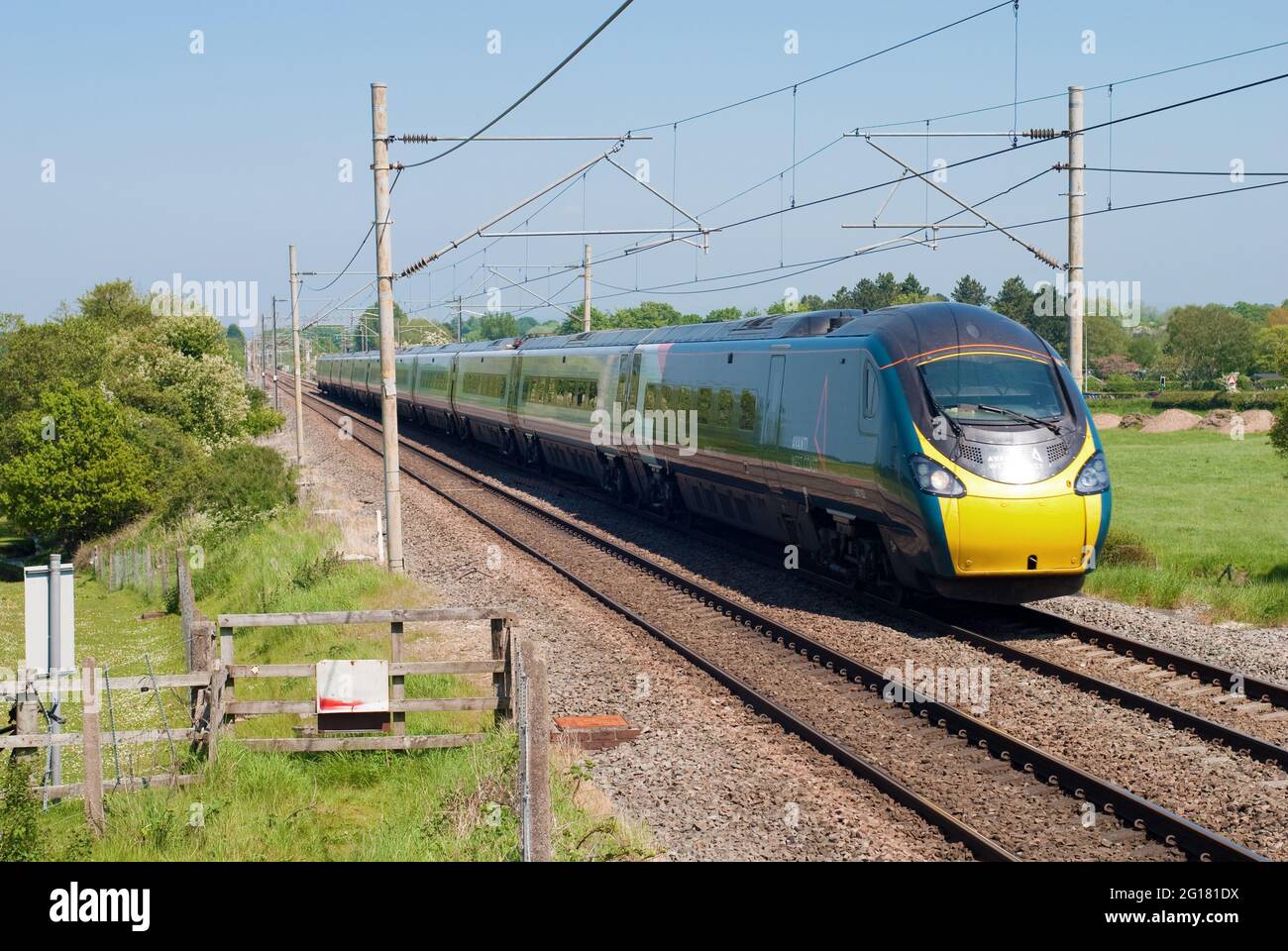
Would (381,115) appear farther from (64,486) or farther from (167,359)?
(167,359)

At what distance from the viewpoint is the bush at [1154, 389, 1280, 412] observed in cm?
8219

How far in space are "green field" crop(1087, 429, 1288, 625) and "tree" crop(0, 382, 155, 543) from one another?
1570 inches

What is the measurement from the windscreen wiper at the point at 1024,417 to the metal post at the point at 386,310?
856cm

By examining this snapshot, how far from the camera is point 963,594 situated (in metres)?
14.0

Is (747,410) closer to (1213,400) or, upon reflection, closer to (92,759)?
(92,759)

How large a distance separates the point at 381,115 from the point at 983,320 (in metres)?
9.21

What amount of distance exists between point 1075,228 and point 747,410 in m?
5.10

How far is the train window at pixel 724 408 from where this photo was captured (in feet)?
65.7

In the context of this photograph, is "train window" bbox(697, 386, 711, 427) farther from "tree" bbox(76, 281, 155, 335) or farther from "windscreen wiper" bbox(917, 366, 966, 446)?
"tree" bbox(76, 281, 155, 335)

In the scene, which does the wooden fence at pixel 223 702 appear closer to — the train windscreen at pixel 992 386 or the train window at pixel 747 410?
the train windscreen at pixel 992 386

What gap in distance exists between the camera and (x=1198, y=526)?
33.7 meters

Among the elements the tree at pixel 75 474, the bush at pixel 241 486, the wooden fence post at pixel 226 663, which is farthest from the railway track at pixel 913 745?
the tree at pixel 75 474

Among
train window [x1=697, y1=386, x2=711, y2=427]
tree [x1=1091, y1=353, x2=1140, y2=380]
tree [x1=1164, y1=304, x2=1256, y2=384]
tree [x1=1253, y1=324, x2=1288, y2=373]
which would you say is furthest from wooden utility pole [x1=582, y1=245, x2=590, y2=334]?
tree [x1=1091, y1=353, x2=1140, y2=380]
